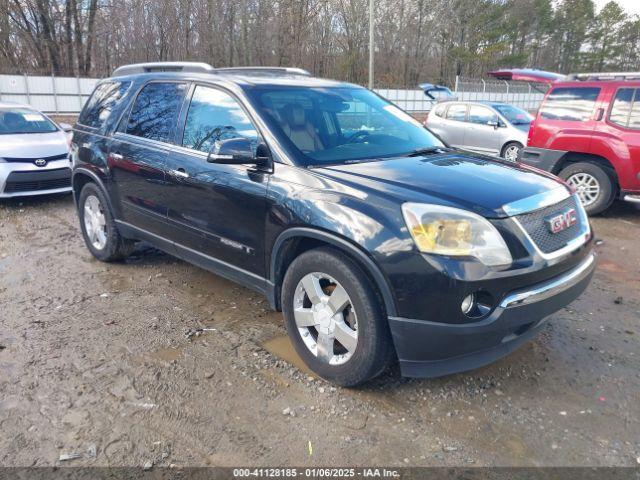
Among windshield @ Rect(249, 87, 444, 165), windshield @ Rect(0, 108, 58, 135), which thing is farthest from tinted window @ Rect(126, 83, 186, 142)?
windshield @ Rect(0, 108, 58, 135)

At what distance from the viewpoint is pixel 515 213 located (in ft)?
8.84

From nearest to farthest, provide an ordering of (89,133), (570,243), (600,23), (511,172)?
(570,243) < (511,172) < (89,133) < (600,23)

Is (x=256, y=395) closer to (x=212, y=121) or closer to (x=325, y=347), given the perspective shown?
(x=325, y=347)

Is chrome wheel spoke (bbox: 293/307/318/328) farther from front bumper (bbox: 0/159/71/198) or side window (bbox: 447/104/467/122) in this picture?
side window (bbox: 447/104/467/122)

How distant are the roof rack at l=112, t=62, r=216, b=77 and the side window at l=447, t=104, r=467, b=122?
9.41m

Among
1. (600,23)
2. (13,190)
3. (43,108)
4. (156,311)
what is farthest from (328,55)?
(600,23)

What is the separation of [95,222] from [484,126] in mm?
9711

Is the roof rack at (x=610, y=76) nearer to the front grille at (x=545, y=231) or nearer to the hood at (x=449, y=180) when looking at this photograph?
the hood at (x=449, y=180)

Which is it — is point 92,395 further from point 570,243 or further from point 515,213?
point 570,243

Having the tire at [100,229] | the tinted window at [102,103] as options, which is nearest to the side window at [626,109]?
the tinted window at [102,103]

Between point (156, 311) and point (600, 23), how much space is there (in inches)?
2684

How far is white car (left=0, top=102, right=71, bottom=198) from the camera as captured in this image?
7.43 m

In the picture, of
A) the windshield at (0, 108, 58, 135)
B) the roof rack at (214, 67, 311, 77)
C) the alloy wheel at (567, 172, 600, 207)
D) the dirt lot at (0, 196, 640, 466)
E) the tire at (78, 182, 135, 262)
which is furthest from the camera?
the windshield at (0, 108, 58, 135)

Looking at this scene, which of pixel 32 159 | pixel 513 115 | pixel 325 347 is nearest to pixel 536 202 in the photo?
Answer: pixel 325 347
